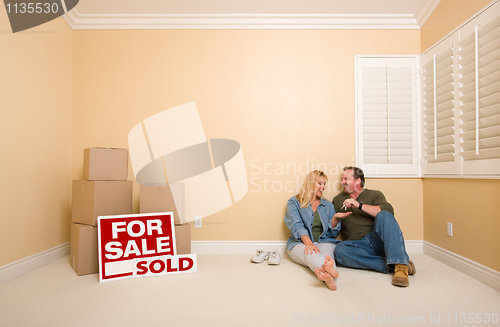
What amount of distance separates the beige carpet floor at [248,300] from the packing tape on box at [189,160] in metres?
0.79

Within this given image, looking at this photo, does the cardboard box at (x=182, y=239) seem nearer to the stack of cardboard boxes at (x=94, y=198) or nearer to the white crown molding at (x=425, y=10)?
the stack of cardboard boxes at (x=94, y=198)

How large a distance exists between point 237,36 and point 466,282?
2909mm

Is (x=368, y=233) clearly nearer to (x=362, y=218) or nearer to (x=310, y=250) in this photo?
(x=362, y=218)

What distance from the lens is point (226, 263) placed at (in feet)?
8.46

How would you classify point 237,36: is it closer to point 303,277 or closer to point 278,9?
point 278,9

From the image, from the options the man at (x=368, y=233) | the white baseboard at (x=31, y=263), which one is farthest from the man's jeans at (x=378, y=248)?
the white baseboard at (x=31, y=263)

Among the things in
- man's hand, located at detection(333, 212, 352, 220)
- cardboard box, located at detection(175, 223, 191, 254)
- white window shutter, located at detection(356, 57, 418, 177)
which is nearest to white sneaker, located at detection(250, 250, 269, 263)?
cardboard box, located at detection(175, 223, 191, 254)

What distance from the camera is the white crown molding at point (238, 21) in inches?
115

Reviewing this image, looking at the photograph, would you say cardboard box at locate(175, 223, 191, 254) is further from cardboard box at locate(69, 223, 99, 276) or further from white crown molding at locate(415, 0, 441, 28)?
white crown molding at locate(415, 0, 441, 28)

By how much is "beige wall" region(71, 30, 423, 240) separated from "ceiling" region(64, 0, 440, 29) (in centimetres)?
Result: 8

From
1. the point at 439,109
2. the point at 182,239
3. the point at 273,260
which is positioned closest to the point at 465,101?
the point at 439,109

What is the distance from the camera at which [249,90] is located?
298 centimetres

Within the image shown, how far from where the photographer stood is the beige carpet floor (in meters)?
1.53

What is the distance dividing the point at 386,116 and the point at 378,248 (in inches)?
53.5
